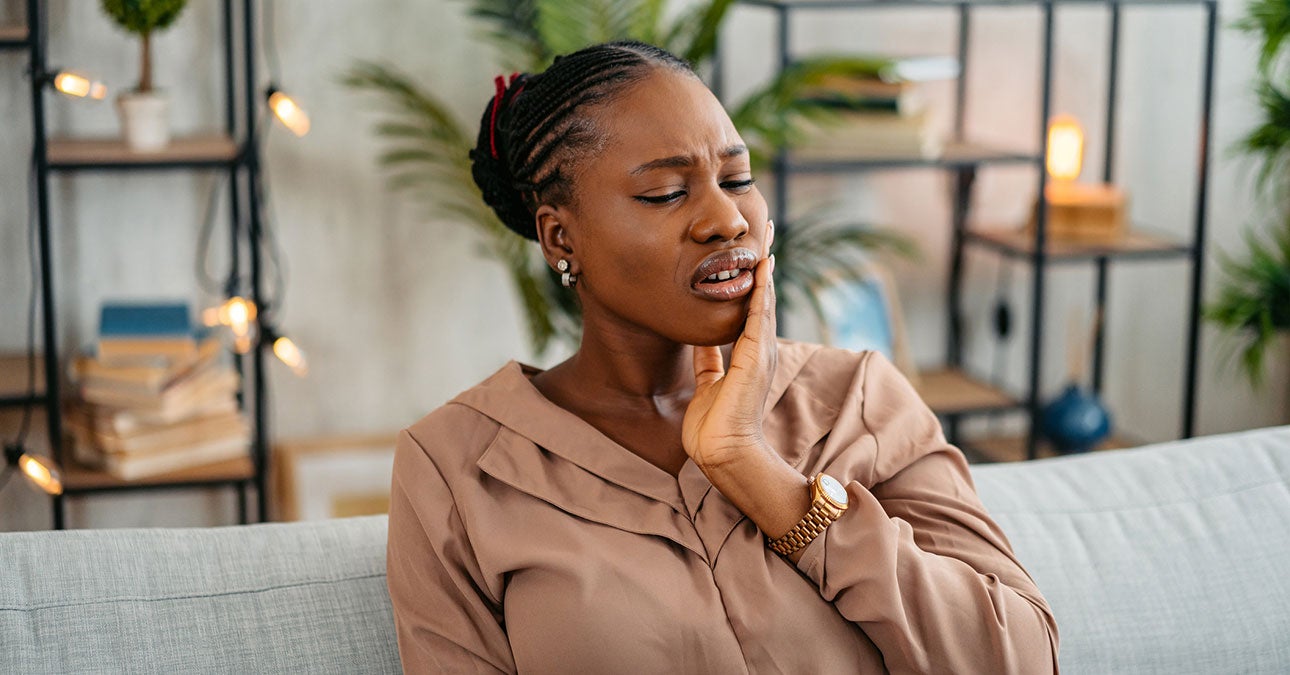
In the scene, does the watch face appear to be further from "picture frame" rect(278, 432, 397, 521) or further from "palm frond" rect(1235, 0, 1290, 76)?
"palm frond" rect(1235, 0, 1290, 76)

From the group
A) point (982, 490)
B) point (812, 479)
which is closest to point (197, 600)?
point (812, 479)

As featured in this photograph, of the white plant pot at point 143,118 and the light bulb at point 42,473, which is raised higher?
the white plant pot at point 143,118

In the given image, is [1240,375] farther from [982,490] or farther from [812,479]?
[812,479]

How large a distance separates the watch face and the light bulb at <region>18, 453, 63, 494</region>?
171 cm

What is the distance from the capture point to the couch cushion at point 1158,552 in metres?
1.51

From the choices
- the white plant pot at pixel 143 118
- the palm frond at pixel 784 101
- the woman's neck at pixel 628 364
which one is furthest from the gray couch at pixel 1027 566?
the white plant pot at pixel 143 118

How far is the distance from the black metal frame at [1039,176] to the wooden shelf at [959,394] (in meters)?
0.03

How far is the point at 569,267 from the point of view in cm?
139

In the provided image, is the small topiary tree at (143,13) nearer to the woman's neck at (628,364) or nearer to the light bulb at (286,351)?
the light bulb at (286,351)

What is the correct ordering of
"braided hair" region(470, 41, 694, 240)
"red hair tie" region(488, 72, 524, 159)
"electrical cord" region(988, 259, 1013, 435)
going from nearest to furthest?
"braided hair" region(470, 41, 694, 240), "red hair tie" region(488, 72, 524, 159), "electrical cord" region(988, 259, 1013, 435)

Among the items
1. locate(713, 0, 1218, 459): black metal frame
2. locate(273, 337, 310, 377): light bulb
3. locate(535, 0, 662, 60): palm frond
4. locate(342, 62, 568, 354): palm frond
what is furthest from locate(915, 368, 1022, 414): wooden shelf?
locate(273, 337, 310, 377): light bulb

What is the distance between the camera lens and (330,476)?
9.75 feet

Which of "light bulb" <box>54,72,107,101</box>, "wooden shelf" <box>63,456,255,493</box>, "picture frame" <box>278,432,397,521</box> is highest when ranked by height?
"light bulb" <box>54,72,107,101</box>

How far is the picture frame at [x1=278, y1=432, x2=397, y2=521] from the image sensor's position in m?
2.95
